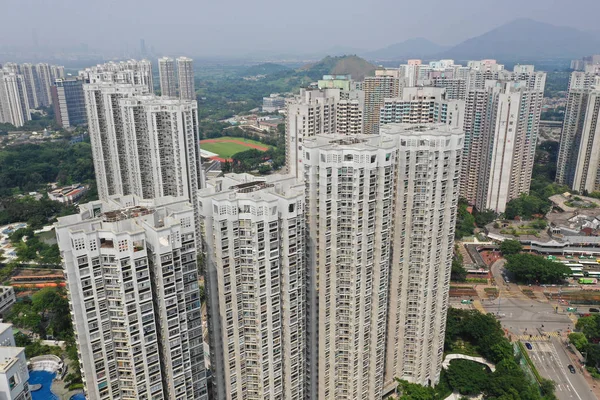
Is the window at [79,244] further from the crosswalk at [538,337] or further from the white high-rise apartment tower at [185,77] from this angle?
the white high-rise apartment tower at [185,77]

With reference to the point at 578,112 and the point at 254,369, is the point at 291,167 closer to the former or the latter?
the point at 254,369

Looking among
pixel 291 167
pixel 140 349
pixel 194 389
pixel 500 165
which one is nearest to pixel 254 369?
pixel 194 389

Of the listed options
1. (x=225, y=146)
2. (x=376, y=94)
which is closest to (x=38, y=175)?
(x=225, y=146)

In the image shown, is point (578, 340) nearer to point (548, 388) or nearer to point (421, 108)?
point (548, 388)

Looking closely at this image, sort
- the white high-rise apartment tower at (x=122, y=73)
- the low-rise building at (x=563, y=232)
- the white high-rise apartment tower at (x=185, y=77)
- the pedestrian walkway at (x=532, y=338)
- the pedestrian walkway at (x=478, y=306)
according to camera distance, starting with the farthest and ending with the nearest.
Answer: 1. the white high-rise apartment tower at (x=185, y=77)
2. the white high-rise apartment tower at (x=122, y=73)
3. the low-rise building at (x=563, y=232)
4. the pedestrian walkway at (x=478, y=306)
5. the pedestrian walkway at (x=532, y=338)

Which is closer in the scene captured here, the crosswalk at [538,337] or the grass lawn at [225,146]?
the crosswalk at [538,337]

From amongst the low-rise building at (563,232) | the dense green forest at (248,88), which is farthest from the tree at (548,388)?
the dense green forest at (248,88)
